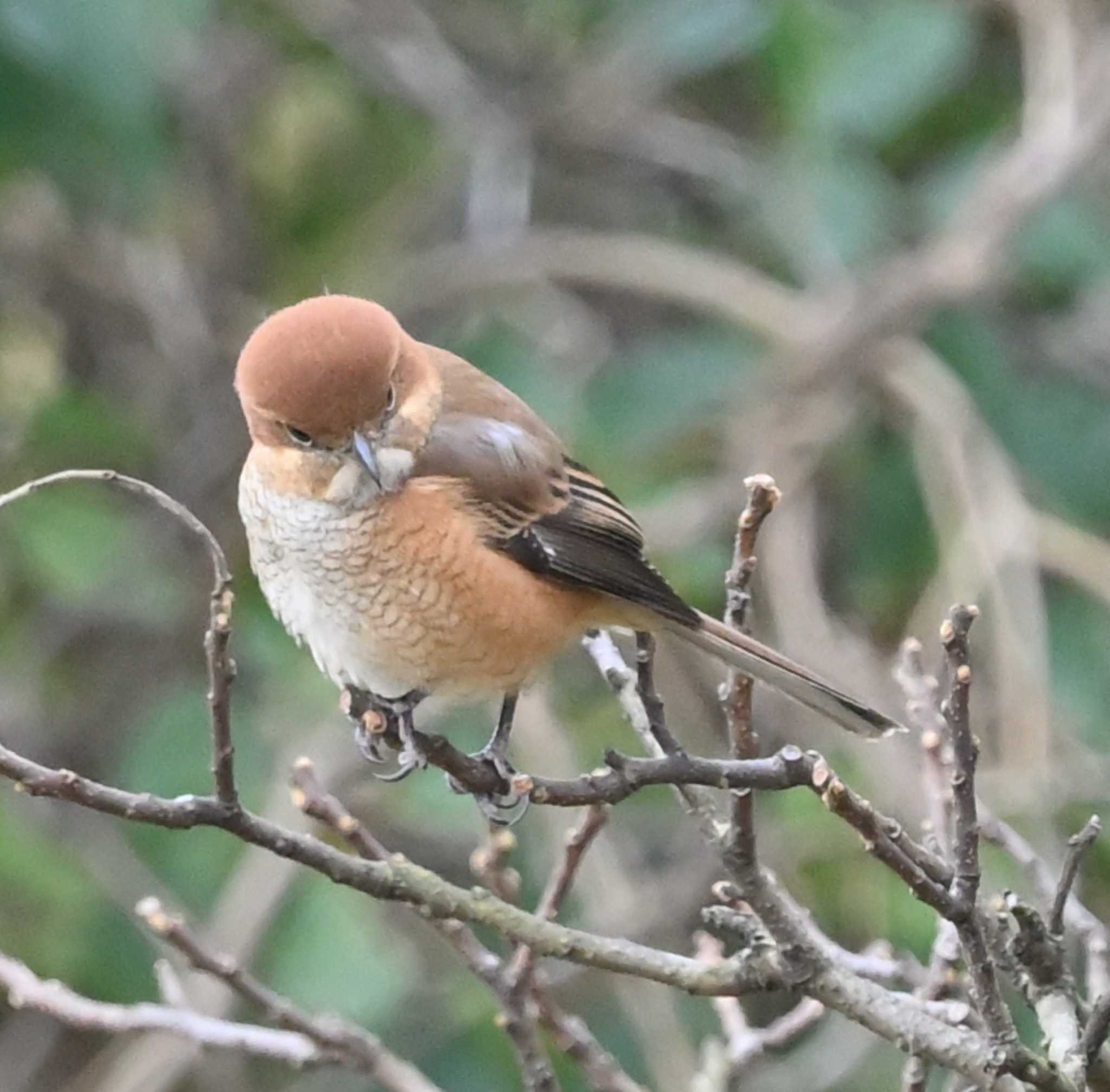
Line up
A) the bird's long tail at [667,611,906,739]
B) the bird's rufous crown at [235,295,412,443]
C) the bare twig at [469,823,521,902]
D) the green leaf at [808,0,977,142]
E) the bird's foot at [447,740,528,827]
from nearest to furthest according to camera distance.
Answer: the bare twig at [469,823,521,902] < the bird's foot at [447,740,528,827] < the bird's rufous crown at [235,295,412,443] < the bird's long tail at [667,611,906,739] < the green leaf at [808,0,977,142]

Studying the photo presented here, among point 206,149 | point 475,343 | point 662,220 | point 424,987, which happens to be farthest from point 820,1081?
point 206,149

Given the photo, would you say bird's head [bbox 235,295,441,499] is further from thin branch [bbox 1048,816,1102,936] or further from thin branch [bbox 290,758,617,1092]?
thin branch [bbox 1048,816,1102,936]

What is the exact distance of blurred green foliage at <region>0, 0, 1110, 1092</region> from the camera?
3416 millimetres

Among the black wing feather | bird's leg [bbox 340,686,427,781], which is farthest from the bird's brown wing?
bird's leg [bbox 340,686,427,781]

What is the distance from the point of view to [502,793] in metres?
2.12

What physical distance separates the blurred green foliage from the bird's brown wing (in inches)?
30.8

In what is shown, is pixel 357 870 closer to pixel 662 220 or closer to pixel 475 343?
pixel 475 343

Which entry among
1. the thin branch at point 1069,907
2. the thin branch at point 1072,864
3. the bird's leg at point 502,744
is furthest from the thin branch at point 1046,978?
the bird's leg at point 502,744

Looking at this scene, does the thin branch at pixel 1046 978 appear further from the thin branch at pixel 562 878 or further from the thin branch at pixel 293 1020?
the thin branch at pixel 293 1020

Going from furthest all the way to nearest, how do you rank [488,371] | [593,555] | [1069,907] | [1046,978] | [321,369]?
[488,371] < [593,555] < [321,369] < [1069,907] < [1046,978]

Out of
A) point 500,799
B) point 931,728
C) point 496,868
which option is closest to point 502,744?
point 500,799

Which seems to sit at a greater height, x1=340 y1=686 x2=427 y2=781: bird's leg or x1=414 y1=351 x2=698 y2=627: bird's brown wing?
x1=414 y1=351 x2=698 y2=627: bird's brown wing

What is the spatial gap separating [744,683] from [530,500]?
0.91 metres

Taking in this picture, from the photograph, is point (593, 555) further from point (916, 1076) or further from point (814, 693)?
point (916, 1076)
